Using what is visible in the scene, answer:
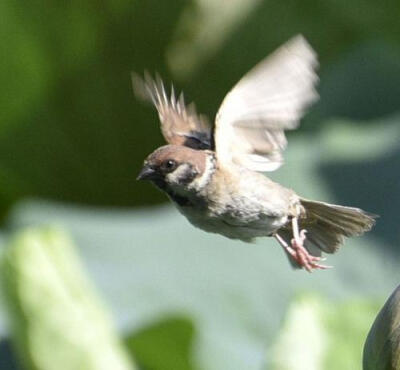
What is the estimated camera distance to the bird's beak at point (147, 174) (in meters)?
2.13

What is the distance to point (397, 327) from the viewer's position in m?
1.80

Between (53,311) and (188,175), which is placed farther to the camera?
(53,311)

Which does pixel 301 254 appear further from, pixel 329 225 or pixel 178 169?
pixel 178 169

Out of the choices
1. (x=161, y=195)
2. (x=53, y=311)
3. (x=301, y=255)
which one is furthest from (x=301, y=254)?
(x=161, y=195)

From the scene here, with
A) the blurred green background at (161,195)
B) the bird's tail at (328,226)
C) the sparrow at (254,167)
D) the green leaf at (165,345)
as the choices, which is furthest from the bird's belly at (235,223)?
the green leaf at (165,345)

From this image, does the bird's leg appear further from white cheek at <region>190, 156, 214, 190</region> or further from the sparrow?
white cheek at <region>190, 156, 214, 190</region>

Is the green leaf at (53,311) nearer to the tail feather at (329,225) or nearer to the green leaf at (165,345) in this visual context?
the green leaf at (165,345)

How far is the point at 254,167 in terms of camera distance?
7.53 ft

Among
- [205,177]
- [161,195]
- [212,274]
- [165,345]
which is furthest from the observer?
[161,195]

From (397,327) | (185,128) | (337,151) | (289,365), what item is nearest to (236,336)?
(289,365)

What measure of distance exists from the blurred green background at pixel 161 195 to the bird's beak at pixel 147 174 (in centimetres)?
115

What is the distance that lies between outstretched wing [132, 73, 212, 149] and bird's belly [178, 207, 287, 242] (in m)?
0.13

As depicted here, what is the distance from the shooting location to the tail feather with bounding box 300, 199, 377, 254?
7.54ft

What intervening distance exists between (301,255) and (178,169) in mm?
233
